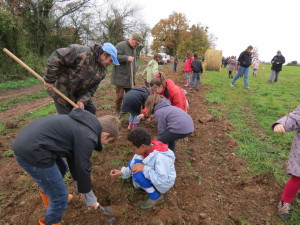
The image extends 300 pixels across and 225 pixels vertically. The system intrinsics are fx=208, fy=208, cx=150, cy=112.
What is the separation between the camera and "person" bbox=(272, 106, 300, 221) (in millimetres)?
2273

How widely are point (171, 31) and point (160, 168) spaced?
47847 mm

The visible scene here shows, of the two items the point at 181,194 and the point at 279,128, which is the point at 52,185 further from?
the point at 279,128

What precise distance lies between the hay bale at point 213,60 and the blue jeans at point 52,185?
17876 mm

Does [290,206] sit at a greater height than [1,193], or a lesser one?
greater

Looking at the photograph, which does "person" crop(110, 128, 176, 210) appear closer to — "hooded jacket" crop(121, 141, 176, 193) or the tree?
"hooded jacket" crop(121, 141, 176, 193)

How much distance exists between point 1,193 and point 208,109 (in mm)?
5535

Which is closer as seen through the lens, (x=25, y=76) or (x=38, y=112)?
(x=38, y=112)

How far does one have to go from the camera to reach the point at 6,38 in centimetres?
1059

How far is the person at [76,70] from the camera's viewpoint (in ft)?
8.82

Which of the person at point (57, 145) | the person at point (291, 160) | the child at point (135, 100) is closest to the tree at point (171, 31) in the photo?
the child at point (135, 100)

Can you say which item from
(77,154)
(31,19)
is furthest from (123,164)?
(31,19)

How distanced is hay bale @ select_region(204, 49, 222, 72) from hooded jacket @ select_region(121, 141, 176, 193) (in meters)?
16.9

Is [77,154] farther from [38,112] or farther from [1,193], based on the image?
[38,112]

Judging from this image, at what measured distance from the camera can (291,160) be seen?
8.07 feet
